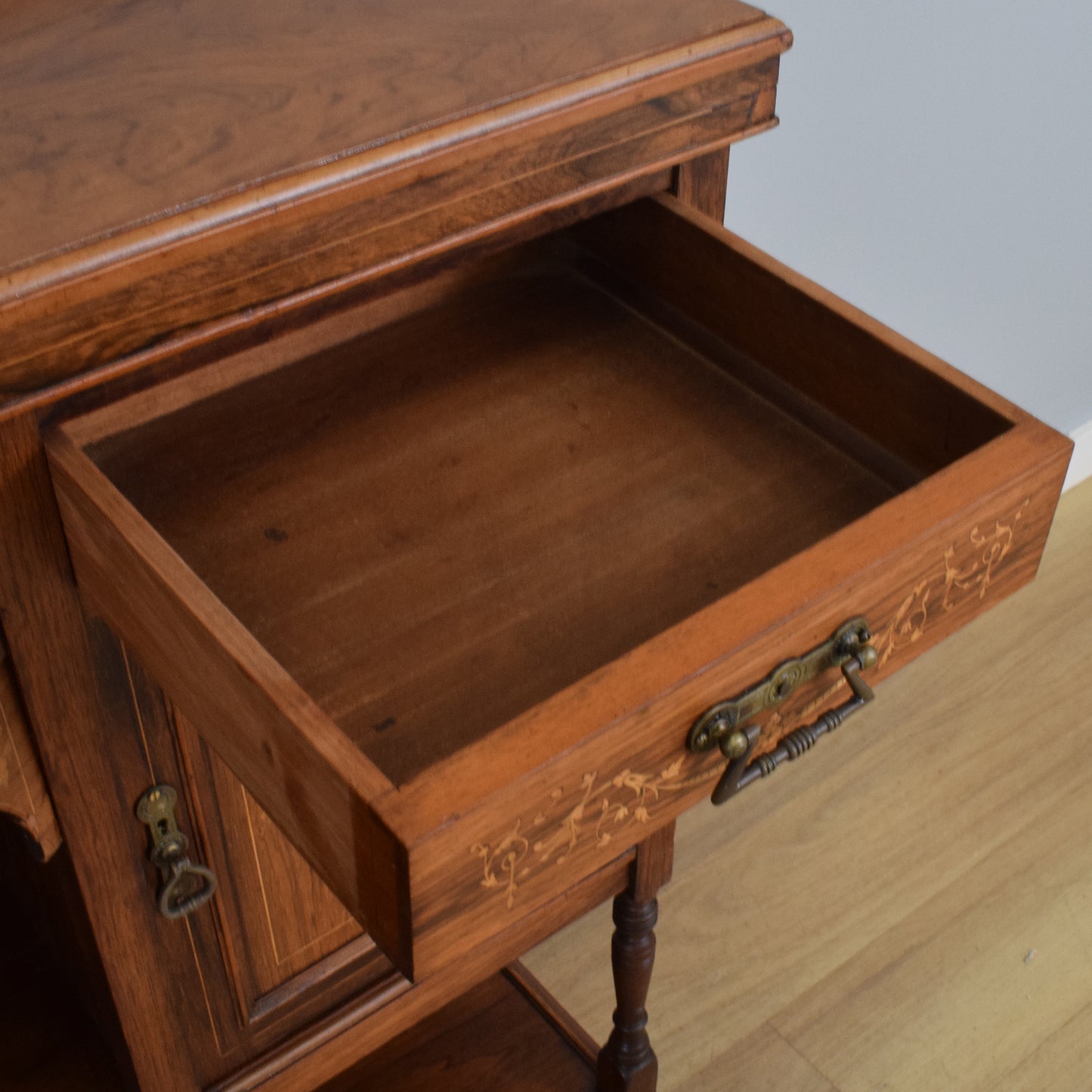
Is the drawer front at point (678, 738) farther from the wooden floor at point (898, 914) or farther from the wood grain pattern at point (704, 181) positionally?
the wooden floor at point (898, 914)

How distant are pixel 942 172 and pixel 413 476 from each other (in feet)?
3.04

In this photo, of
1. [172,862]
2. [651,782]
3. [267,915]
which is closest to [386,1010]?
[267,915]

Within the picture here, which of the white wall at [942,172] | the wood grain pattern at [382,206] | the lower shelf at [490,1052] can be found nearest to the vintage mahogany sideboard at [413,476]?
the wood grain pattern at [382,206]

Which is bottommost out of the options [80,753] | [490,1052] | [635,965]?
[490,1052]

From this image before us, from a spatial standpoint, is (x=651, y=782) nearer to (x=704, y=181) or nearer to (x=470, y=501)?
(x=470, y=501)

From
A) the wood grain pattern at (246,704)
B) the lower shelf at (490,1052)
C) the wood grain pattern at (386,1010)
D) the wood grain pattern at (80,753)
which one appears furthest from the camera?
the lower shelf at (490,1052)

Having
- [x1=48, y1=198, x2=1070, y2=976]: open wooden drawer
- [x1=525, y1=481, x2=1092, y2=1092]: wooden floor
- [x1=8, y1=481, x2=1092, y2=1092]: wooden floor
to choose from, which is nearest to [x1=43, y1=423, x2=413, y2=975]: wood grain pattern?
[x1=48, y1=198, x2=1070, y2=976]: open wooden drawer

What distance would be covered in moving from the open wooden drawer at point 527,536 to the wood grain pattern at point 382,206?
0.24ft

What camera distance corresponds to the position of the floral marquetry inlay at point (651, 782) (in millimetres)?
557

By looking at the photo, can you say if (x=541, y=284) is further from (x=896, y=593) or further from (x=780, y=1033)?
(x=780, y=1033)

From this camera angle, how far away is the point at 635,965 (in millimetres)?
1108

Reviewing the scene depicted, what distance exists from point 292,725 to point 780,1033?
94 centimetres

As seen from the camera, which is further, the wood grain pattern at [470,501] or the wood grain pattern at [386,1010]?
the wood grain pattern at [386,1010]

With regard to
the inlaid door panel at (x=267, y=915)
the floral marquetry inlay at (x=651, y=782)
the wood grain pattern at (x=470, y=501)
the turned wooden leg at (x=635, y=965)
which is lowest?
the turned wooden leg at (x=635, y=965)
